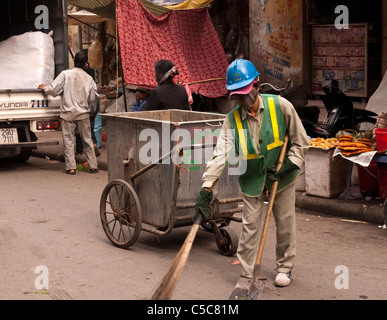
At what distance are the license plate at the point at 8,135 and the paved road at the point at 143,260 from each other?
2.05m

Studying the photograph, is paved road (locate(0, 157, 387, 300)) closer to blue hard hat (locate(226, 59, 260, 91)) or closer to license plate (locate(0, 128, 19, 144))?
blue hard hat (locate(226, 59, 260, 91))

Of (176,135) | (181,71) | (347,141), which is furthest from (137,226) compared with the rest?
(181,71)

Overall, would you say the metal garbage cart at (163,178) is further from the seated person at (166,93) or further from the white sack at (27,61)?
the white sack at (27,61)

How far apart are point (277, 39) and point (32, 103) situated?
192 inches

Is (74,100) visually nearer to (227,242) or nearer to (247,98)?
(227,242)

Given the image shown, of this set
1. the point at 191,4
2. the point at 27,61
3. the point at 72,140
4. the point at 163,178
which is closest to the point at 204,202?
the point at 163,178

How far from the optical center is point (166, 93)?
7.62 m

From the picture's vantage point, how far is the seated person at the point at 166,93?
24.9 ft

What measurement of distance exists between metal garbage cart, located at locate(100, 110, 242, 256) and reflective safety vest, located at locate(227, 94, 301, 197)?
814 millimetres

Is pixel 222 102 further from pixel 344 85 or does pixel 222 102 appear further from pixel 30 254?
pixel 30 254

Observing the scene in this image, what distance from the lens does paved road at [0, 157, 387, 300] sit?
5.44 meters

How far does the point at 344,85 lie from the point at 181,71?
290cm

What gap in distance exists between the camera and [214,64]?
12547 millimetres

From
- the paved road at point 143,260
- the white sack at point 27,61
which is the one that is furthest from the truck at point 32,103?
the paved road at point 143,260
